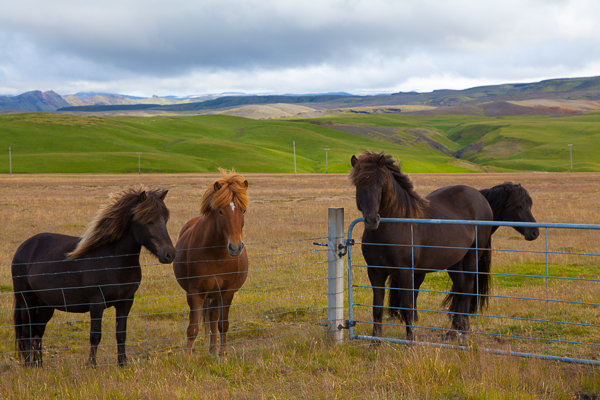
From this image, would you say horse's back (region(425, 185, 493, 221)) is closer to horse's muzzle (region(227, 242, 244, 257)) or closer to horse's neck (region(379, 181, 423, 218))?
horse's neck (region(379, 181, 423, 218))

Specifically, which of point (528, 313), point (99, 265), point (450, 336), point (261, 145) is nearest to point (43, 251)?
point (99, 265)

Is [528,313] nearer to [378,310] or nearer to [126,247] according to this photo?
[378,310]

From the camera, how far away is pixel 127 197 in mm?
5684

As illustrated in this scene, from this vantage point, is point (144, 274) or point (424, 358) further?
point (144, 274)

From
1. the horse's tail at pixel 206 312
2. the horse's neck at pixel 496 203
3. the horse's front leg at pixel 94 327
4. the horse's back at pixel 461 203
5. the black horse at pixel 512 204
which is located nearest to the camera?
the horse's front leg at pixel 94 327

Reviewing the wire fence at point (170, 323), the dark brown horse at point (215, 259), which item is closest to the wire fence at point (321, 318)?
the wire fence at point (170, 323)

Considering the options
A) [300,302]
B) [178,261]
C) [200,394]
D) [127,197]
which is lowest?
[300,302]

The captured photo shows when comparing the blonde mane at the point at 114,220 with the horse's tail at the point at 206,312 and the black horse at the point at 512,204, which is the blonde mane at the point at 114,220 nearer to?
the horse's tail at the point at 206,312

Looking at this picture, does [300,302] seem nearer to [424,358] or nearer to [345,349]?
[345,349]

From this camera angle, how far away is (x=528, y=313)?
25.2ft

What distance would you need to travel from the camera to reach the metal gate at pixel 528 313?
5.25m

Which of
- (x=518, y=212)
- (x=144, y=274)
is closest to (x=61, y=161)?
(x=144, y=274)

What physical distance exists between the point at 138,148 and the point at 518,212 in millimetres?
121506

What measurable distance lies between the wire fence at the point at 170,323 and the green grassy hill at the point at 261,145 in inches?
3324
